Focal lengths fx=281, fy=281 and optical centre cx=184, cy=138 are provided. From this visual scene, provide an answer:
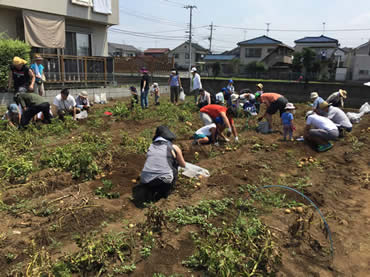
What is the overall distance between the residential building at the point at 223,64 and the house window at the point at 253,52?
212 centimetres

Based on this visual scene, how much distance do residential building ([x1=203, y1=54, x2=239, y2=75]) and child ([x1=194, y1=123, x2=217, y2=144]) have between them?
36.0m

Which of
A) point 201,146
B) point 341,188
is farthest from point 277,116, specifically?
point 341,188

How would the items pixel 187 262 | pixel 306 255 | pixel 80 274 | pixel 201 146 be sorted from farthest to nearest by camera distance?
1. pixel 201 146
2. pixel 306 255
3. pixel 187 262
4. pixel 80 274

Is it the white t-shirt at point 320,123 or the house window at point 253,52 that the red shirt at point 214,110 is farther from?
the house window at point 253,52

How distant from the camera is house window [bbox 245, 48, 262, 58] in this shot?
43781 mm

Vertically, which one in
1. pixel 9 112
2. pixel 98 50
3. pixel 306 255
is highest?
pixel 98 50

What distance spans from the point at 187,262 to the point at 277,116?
346 inches

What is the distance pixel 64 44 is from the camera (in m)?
12.0

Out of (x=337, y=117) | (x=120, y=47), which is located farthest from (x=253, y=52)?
(x=337, y=117)

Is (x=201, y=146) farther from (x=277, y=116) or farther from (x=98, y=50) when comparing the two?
(x=98, y=50)

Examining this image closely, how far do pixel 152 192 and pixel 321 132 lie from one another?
14.7ft

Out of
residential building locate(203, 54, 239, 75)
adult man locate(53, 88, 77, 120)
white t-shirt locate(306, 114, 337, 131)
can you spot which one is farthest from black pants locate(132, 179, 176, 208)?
residential building locate(203, 54, 239, 75)

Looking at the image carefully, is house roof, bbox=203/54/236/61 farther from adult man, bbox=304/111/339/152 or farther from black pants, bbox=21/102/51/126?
black pants, bbox=21/102/51/126

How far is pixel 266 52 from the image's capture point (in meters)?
43.0
